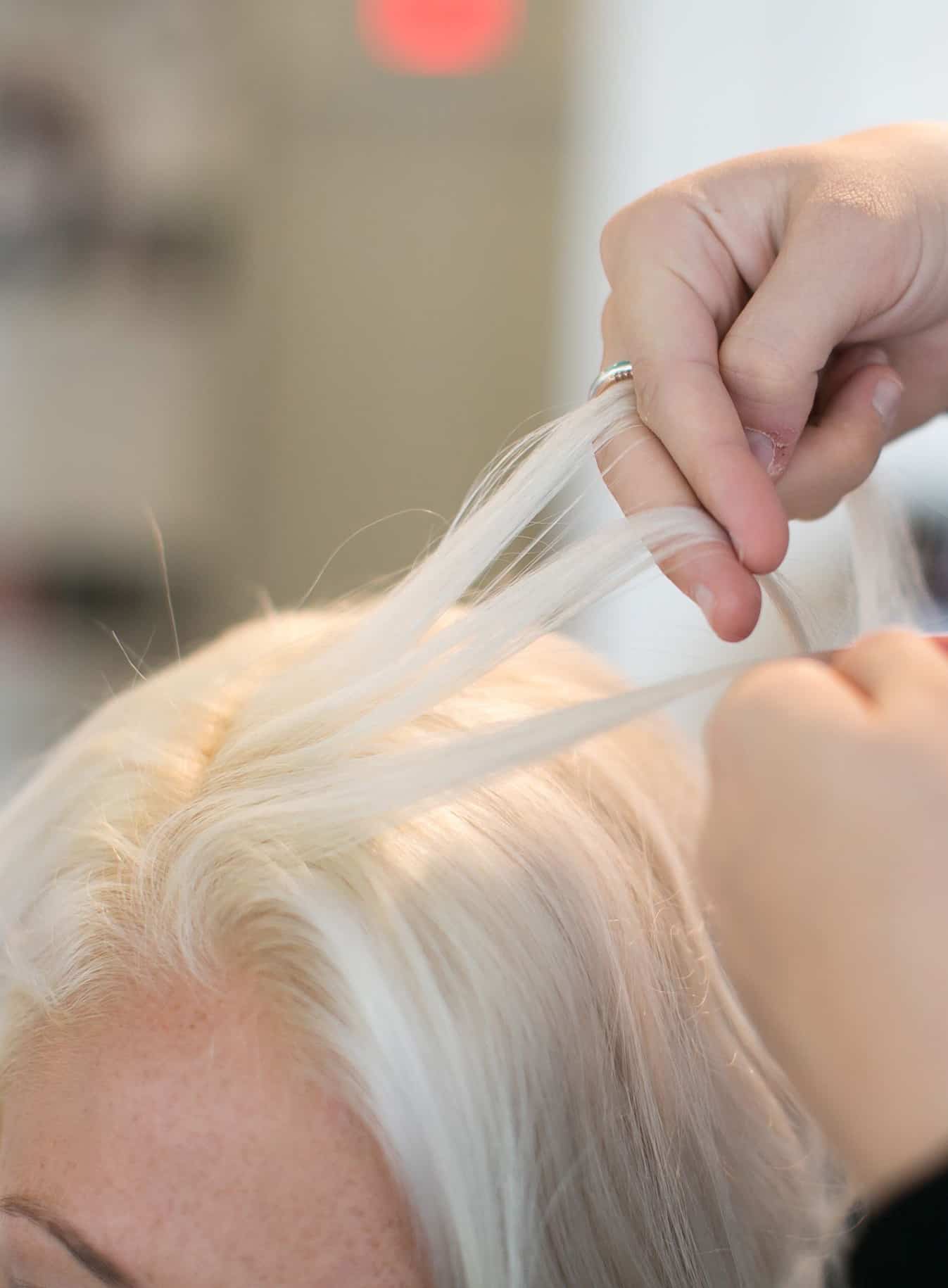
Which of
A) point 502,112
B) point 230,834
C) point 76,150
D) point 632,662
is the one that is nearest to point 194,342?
point 76,150

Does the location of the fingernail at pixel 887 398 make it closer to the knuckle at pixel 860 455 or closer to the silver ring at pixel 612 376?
the knuckle at pixel 860 455

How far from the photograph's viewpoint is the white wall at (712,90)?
7.18 feet

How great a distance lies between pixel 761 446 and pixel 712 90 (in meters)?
2.08


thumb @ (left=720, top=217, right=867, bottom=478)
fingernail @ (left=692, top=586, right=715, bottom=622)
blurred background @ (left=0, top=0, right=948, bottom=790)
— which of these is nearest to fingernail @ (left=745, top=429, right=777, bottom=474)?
thumb @ (left=720, top=217, right=867, bottom=478)

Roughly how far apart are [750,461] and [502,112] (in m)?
2.65

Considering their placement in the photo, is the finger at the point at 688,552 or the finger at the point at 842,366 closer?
the finger at the point at 688,552

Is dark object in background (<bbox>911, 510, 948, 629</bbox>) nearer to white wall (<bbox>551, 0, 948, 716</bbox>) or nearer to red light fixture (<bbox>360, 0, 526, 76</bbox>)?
white wall (<bbox>551, 0, 948, 716</bbox>)

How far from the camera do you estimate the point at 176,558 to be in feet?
10.0

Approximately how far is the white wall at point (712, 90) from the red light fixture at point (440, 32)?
0.19m

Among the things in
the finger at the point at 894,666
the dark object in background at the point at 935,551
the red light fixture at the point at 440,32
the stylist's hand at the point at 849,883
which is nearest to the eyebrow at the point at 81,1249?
the stylist's hand at the point at 849,883

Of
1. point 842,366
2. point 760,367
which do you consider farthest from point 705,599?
point 842,366

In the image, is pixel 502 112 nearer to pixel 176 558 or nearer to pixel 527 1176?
pixel 176 558

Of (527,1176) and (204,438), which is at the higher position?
(527,1176)

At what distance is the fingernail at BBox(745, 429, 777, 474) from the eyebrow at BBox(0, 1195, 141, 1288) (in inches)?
20.3
